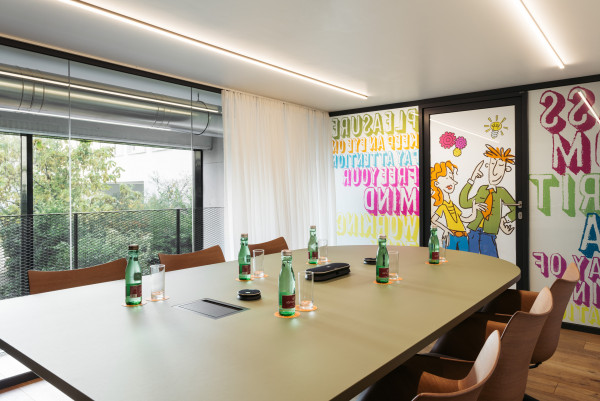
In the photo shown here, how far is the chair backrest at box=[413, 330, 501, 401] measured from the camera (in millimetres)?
909

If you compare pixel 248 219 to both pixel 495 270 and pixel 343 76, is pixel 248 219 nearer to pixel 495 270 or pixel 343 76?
pixel 343 76

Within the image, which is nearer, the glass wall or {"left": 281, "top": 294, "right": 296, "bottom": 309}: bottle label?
{"left": 281, "top": 294, "right": 296, "bottom": 309}: bottle label

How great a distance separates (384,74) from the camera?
160 inches

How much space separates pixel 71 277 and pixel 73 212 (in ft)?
4.57

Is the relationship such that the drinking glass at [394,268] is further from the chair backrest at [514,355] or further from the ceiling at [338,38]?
the ceiling at [338,38]

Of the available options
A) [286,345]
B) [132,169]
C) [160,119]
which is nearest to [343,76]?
[160,119]

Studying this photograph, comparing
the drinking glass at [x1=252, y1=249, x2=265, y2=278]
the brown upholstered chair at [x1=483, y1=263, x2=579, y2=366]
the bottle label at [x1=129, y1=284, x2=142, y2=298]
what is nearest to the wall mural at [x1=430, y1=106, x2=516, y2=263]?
the brown upholstered chair at [x1=483, y1=263, x2=579, y2=366]

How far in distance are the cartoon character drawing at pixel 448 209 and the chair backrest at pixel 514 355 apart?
144 inches

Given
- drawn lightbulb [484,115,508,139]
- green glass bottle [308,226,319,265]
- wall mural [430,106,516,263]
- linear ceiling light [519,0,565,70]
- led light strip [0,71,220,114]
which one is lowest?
green glass bottle [308,226,319,265]

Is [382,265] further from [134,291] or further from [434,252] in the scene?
[134,291]

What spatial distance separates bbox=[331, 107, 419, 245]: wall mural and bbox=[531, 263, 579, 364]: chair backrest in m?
3.20

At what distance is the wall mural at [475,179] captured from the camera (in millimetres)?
4621

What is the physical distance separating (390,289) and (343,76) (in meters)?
2.73

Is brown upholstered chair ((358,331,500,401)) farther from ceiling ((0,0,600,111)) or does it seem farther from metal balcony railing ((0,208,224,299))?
metal balcony railing ((0,208,224,299))
